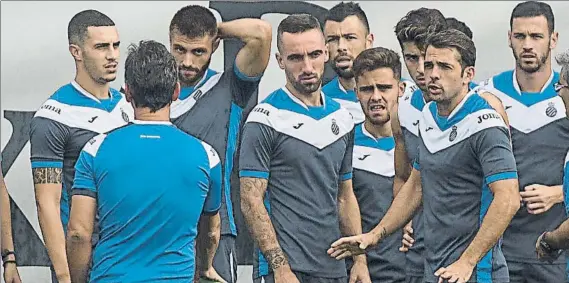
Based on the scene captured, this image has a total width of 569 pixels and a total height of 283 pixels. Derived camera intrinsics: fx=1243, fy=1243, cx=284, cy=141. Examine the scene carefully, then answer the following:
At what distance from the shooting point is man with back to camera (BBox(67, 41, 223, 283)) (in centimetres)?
423

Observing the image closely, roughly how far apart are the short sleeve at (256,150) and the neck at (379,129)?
0.78 m

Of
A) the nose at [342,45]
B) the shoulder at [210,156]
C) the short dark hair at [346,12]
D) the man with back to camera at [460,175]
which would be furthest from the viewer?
the short dark hair at [346,12]

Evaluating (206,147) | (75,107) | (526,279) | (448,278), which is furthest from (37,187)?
(526,279)

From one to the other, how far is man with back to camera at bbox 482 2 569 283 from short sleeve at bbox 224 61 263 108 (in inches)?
45.4

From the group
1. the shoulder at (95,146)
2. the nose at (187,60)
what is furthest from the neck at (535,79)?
the shoulder at (95,146)

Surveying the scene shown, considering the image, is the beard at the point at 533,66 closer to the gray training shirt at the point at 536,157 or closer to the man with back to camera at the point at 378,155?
the gray training shirt at the point at 536,157

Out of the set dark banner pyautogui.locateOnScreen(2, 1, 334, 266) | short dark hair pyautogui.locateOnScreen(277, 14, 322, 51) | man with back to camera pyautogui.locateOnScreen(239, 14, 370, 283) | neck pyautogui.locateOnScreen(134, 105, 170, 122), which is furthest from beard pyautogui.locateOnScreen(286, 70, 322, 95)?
dark banner pyautogui.locateOnScreen(2, 1, 334, 266)

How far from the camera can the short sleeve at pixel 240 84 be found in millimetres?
5523

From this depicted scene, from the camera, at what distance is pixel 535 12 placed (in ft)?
19.4

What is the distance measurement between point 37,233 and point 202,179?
245cm

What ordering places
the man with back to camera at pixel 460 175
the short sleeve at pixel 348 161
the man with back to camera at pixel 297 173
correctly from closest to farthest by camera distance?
the man with back to camera at pixel 460 175 < the man with back to camera at pixel 297 173 < the short sleeve at pixel 348 161

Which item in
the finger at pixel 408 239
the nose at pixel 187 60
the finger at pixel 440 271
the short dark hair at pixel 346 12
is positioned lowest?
the finger at pixel 408 239

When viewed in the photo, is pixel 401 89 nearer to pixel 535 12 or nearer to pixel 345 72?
pixel 345 72

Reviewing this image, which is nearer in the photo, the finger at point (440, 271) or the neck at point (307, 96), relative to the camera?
the finger at point (440, 271)
